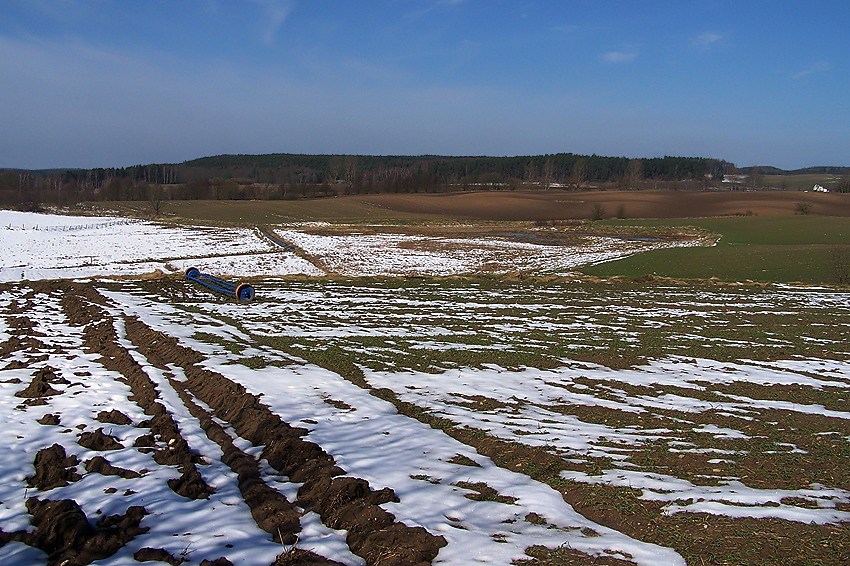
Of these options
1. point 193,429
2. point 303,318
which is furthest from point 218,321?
point 193,429

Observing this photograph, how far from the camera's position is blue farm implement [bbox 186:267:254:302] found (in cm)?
2680

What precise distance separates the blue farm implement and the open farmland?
3.09 m

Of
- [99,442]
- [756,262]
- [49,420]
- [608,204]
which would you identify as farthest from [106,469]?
[608,204]

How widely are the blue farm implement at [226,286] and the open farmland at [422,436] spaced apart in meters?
3.09

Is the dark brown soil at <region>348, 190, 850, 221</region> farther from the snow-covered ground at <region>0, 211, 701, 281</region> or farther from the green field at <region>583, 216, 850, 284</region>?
the snow-covered ground at <region>0, 211, 701, 281</region>

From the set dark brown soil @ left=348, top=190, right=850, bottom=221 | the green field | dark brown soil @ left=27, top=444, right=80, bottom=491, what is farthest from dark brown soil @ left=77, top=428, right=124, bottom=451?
dark brown soil @ left=348, top=190, right=850, bottom=221

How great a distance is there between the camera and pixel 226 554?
21.1ft

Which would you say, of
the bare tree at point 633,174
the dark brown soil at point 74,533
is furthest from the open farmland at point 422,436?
the bare tree at point 633,174

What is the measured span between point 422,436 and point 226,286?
2076 centimetres

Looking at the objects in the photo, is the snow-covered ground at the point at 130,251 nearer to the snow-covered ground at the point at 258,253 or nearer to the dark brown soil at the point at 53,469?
the snow-covered ground at the point at 258,253

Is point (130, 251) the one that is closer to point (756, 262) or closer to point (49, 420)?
point (756, 262)

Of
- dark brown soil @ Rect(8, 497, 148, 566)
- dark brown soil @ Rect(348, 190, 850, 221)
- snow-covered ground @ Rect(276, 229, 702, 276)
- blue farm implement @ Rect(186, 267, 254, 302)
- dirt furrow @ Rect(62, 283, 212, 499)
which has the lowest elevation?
snow-covered ground @ Rect(276, 229, 702, 276)

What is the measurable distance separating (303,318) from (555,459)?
1449 cm

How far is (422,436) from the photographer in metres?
10.2
